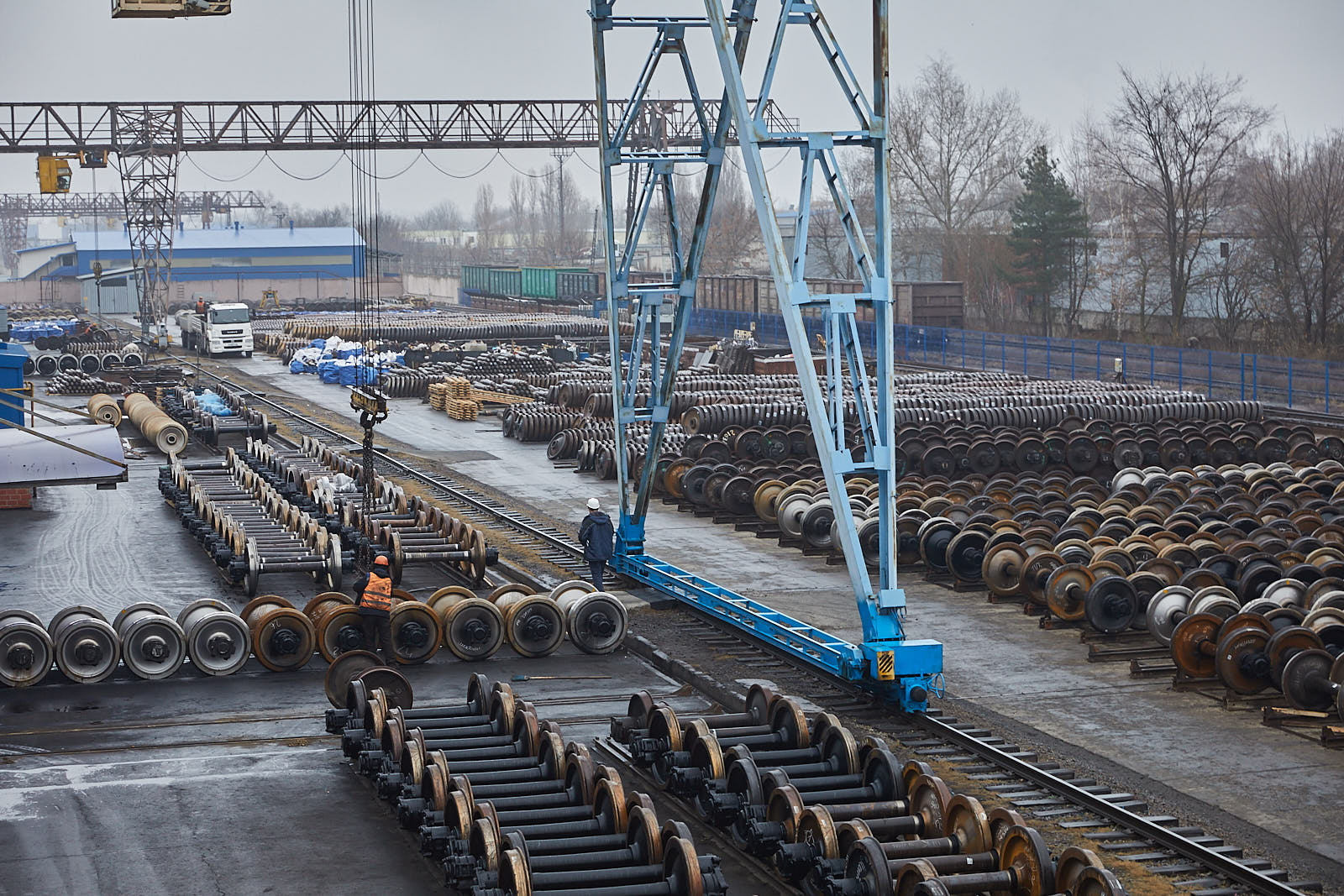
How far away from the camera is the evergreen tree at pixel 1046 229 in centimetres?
5819

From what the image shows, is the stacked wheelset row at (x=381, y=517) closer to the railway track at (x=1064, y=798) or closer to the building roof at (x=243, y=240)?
the railway track at (x=1064, y=798)

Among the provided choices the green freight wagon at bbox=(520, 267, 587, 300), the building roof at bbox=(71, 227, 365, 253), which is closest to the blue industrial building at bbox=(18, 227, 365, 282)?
the building roof at bbox=(71, 227, 365, 253)

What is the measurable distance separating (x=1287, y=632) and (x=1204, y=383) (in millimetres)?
28107

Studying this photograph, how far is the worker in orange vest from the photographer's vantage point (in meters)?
13.9

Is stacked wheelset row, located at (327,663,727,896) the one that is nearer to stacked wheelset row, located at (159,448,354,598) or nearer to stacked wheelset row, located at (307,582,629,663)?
stacked wheelset row, located at (307,582,629,663)

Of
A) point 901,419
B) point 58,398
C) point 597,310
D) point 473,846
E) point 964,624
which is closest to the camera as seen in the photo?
point 473,846

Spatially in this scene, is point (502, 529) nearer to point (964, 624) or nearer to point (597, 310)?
point (964, 624)

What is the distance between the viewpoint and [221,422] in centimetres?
3120

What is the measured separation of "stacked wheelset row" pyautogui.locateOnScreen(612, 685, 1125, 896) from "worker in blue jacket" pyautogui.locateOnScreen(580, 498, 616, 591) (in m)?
5.21

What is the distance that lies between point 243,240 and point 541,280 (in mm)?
31563

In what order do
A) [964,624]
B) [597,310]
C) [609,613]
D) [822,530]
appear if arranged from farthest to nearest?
[597,310]
[822,530]
[964,624]
[609,613]

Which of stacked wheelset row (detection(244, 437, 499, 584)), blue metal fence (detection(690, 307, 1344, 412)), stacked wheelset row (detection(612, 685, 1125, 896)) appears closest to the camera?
stacked wheelset row (detection(612, 685, 1125, 896))

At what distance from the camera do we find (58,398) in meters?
39.0

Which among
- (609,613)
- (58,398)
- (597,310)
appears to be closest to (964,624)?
(609,613)
